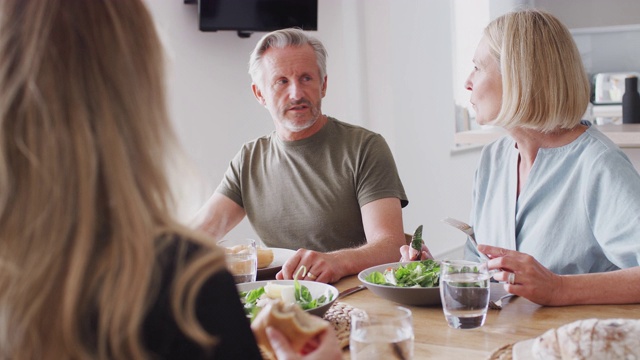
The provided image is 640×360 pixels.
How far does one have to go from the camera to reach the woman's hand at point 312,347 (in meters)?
0.96

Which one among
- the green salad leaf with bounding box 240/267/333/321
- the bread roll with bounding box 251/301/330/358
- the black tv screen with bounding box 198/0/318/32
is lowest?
the green salad leaf with bounding box 240/267/333/321

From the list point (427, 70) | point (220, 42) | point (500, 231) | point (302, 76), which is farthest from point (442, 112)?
point (500, 231)

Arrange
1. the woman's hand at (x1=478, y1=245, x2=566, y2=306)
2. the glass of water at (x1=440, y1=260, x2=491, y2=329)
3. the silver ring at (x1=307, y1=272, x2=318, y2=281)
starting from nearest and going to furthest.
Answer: the glass of water at (x1=440, y1=260, x2=491, y2=329)
the woman's hand at (x1=478, y1=245, x2=566, y2=306)
the silver ring at (x1=307, y1=272, x2=318, y2=281)

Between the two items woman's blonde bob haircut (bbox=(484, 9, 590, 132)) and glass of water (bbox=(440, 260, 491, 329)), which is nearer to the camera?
glass of water (bbox=(440, 260, 491, 329))

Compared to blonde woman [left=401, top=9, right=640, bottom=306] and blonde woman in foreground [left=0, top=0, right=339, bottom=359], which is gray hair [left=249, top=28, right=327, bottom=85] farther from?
blonde woman in foreground [left=0, top=0, right=339, bottom=359]

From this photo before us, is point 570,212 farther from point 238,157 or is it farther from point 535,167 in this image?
point 238,157

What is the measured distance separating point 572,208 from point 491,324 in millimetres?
554

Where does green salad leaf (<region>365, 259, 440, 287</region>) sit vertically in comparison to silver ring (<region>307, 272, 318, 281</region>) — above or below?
above

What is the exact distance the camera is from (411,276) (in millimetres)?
1637

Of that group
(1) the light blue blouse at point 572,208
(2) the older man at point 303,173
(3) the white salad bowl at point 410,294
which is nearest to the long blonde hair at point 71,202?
(3) the white salad bowl at point 410,294

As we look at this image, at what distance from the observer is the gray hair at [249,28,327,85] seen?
103 inches

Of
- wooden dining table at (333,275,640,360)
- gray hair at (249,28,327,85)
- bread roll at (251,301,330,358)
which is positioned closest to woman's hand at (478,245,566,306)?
wooden dining table at (333,275,640,360)

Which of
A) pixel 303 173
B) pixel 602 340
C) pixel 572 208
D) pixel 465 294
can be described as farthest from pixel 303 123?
pixel 602 340

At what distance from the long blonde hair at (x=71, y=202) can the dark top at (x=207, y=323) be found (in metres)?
0.01
